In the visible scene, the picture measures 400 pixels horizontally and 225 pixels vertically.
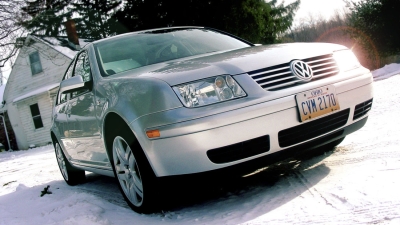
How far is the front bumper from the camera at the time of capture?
2.80 metres

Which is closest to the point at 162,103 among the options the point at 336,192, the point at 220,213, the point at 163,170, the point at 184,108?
the point at 184,108

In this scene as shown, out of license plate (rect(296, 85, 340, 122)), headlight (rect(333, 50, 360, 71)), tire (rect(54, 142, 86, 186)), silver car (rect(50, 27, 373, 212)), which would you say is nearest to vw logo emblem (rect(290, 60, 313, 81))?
silver car (rect(50, 27, 373, 212))

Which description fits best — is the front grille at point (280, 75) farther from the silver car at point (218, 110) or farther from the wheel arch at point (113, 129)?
the wheel arch at point (113, 129)

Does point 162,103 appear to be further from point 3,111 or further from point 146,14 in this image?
point 3,111

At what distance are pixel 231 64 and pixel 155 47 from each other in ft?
4.69

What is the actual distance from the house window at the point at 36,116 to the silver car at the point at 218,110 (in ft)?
60.4

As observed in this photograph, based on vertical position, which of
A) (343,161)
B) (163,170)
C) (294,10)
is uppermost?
(294,10)

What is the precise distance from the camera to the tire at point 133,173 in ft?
10.2

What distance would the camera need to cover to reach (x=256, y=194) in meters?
3.34

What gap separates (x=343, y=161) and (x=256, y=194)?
1034mm

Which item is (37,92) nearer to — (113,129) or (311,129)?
(113,129)

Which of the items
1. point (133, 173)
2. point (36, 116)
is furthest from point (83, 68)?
point (36, 116)

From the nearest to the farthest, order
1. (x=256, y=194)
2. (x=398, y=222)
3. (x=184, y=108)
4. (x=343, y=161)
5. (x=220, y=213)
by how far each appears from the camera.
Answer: (x=398, y=222), (x=184, y=108), (x=220, y=213), (x=256, y=194), (x=343, y=161)

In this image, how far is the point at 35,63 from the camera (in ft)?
70.1
